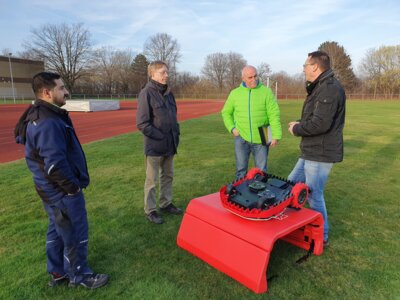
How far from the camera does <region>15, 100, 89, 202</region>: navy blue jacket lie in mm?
2447

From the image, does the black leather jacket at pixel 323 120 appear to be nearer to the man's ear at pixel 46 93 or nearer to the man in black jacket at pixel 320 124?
the man in black jacket at pixel 320 124

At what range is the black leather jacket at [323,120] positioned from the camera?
10.5ft

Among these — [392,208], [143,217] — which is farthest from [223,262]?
[392,208]

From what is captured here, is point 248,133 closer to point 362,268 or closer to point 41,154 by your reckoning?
point 362,268

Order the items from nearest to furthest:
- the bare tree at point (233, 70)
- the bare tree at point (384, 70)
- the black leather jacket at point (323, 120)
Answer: the black leather jacket at point (323, 120), the bare tree at point (384, 70), the bare tree at point (233, 70)

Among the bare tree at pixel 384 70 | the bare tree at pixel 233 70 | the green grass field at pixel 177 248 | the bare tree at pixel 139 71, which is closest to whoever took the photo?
the green grass field at pixel 177 248

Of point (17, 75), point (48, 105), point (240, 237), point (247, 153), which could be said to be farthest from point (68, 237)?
point (17, 75)

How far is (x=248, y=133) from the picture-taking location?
459 centimetres

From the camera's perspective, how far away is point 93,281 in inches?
117

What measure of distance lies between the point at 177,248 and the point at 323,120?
223 cm

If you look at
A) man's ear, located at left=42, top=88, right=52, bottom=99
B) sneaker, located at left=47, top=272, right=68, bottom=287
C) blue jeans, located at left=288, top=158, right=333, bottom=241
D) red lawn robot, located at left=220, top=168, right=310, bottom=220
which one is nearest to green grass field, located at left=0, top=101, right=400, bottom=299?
sneaker, located at left=47, top=272, right=68, bottom=287

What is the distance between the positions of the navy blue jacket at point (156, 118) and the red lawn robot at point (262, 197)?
130 centimetres

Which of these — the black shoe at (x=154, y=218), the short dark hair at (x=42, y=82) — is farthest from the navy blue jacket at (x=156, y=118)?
the short dark hair at (x=42, y=82)

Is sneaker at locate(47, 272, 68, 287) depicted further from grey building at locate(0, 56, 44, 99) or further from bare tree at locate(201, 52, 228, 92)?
bare tree at locate(201, 52, 228, 92)
